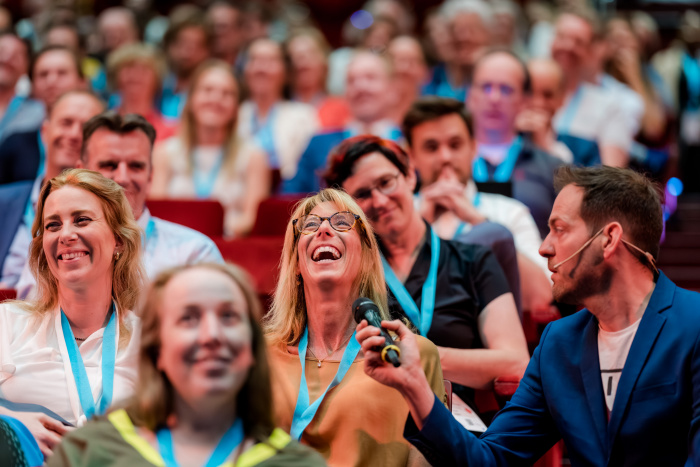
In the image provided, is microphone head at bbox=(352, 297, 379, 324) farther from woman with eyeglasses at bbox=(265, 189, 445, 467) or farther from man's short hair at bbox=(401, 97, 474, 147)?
man's short hair at bbox=(401, 97, 474, 147)

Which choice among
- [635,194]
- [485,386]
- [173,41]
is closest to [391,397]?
[485,386]

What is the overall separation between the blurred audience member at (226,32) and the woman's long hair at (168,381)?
188 inches

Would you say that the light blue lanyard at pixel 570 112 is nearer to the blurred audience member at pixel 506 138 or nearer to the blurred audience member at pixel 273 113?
the blurred audience member at pixel 506 138

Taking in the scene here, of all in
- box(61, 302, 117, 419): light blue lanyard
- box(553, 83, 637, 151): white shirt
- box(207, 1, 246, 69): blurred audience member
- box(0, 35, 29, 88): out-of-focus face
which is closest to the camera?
box(61, 302, 117, 419): light blue lanyard

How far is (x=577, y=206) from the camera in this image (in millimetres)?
2027

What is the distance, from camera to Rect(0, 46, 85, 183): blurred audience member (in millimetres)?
3976

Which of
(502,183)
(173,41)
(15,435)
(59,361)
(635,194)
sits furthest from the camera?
(173,41)

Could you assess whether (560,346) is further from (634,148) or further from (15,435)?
(634,148)

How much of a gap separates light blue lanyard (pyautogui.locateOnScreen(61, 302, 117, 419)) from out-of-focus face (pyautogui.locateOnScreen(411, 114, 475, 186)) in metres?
1.42

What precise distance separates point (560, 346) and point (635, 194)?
1.21ft

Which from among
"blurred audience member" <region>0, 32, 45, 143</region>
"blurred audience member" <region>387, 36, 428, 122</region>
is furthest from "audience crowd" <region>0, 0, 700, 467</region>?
"blurred audience member" <region>387, 36, 428, 122</region>

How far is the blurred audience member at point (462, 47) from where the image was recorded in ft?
18.5

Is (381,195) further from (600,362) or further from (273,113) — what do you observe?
(273,113)

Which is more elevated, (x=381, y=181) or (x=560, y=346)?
(x=381, y=181)
